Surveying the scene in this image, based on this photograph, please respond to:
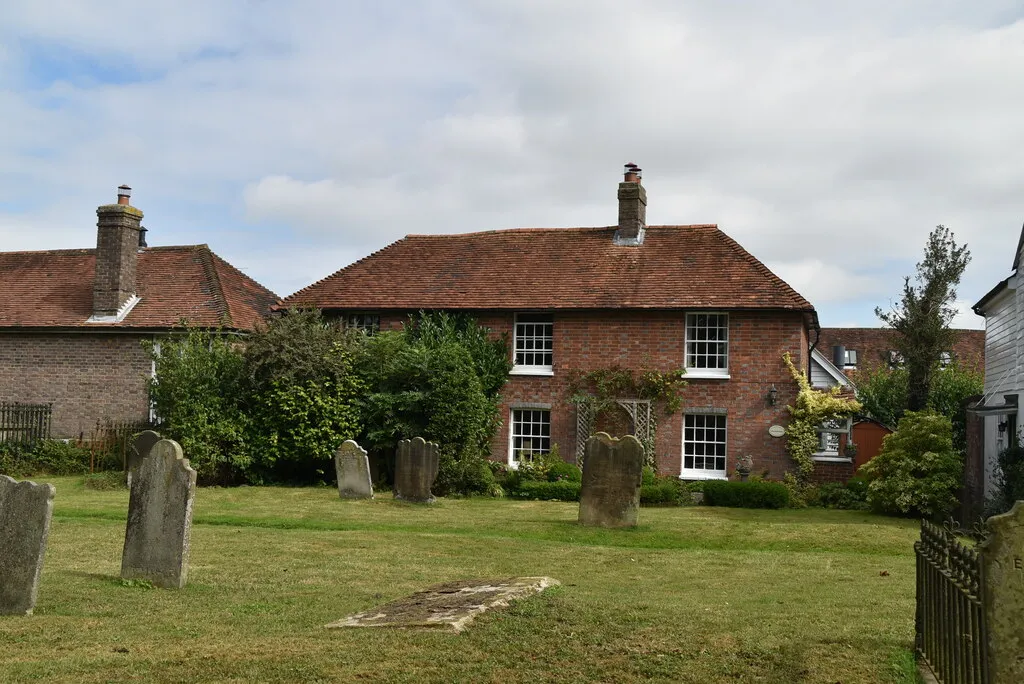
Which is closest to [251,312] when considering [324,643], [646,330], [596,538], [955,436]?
[646,330]

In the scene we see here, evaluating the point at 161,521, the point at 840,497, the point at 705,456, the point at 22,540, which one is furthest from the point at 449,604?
the point at 705,456

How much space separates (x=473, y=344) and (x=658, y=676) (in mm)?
21148

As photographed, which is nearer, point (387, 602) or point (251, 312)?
point (387, 602)

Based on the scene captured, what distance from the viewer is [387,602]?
10.1m

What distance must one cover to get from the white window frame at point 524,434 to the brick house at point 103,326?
8920 millimetres

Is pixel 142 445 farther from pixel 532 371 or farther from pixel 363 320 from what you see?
pixel 532 371

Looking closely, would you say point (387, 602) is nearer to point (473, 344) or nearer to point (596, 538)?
point (596, 538)

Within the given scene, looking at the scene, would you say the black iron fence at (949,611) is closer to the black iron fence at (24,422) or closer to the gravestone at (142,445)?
the gravestone at (142,445)

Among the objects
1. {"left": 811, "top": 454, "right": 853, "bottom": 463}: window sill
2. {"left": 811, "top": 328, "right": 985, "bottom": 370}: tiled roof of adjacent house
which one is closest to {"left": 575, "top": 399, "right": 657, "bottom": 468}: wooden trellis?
{"left": 811, "top": 454, "right": 853, "bottom": 463}: window sill

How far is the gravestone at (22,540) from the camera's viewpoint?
9.16 meters

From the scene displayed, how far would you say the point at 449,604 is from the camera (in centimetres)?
919

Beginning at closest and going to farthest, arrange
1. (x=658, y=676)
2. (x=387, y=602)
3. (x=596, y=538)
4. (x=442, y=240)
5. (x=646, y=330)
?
(x=658, y=676) → (x=387, y=602) → (x=596, y=538) → (x=646, y=330) → (x=442, y=240)

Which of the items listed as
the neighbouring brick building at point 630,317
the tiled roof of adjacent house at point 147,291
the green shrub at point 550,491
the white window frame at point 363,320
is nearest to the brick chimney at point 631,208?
the neighbouring brick building at point 630,317

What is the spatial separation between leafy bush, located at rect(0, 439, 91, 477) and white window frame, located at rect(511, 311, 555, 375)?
12.2 m
